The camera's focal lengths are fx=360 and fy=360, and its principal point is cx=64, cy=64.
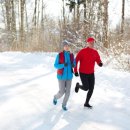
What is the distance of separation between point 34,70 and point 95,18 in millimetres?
6672

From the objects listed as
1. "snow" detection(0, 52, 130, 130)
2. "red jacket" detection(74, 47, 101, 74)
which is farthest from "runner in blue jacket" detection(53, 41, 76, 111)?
"snow" detection(0, 52, 130, 130)

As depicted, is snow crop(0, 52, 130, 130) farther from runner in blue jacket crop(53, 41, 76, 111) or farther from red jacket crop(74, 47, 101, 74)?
red jacket crop(74, 47, 101, 74)

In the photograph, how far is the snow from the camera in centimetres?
689

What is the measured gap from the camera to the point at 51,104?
27.3ft

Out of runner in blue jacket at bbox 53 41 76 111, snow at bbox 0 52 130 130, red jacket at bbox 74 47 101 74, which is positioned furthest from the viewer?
red jacket at bbox 74 47 101 74

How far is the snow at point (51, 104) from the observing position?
6895 millimetres

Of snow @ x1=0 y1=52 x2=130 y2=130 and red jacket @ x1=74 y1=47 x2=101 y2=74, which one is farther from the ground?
red jacket @ x1=74 y1=47 x2=101 y2=74

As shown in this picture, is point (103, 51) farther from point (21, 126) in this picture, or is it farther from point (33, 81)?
point (21, 126)

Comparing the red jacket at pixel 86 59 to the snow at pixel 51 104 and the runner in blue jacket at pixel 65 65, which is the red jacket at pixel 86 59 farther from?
the snow at pixel 51 104

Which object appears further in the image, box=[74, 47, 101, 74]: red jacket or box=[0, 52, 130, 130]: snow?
box=[74, 47, 101, 74]: red jacket

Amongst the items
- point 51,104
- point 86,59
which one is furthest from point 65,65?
point 51,104

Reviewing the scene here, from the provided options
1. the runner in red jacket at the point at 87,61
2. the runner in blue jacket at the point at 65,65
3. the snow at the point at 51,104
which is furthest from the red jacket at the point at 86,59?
the snow at the point at 51,104

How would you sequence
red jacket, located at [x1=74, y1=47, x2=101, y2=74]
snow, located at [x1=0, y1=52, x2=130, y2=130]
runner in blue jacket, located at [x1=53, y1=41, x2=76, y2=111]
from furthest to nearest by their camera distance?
red jacket, located at [x1=74, y1=47, x2=101, y2=74], runner in blue jacket, located at [x1=53, y1=41, x2=76, y2=111], snow, located at [x1=0, y1=52, x2=130, y2=130]

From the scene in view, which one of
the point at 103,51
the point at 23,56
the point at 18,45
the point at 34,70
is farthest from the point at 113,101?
the point at 18,45
